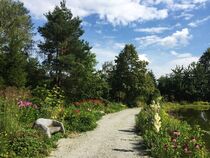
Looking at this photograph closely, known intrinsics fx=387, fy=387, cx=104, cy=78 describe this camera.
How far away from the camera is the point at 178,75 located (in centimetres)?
6662

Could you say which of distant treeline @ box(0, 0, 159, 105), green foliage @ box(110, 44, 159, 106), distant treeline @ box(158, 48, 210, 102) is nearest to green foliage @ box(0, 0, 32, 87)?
distant treeline @ box(0, 0, 159, 105)

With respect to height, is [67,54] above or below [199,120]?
above

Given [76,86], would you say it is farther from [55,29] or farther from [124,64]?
[124,64]

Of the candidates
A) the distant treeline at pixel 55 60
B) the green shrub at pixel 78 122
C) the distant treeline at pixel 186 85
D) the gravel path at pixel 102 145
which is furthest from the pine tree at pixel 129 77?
the gravel path at pixel 102 145

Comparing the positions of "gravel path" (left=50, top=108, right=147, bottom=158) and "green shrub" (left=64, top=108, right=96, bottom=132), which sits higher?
"green shrub" (left=64, top=108, right=96, bottom=132)

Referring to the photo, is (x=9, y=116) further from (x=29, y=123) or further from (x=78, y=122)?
(x=78, y=122)

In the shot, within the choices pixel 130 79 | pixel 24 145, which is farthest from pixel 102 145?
pixel 130 79

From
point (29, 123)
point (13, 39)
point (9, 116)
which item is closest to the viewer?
point (9, 116)

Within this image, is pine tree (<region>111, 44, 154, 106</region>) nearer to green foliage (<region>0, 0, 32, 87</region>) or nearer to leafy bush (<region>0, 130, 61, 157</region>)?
green foliage (<region>0, 0, 32, 87</region>)

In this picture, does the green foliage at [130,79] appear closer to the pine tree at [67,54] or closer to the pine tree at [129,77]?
the pine tree at [129,77]

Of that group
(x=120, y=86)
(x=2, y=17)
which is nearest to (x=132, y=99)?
(x=120, y=86)

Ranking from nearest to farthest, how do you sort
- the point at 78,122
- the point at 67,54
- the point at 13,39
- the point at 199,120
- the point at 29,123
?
the point at 29,123 < the point at 78,122 < the point at 199,120 < the point at 13,39 < the point at 67,54

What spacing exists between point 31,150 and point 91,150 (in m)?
2.08

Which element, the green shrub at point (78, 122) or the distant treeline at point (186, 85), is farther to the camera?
the distant treeline at point (186, 85)
